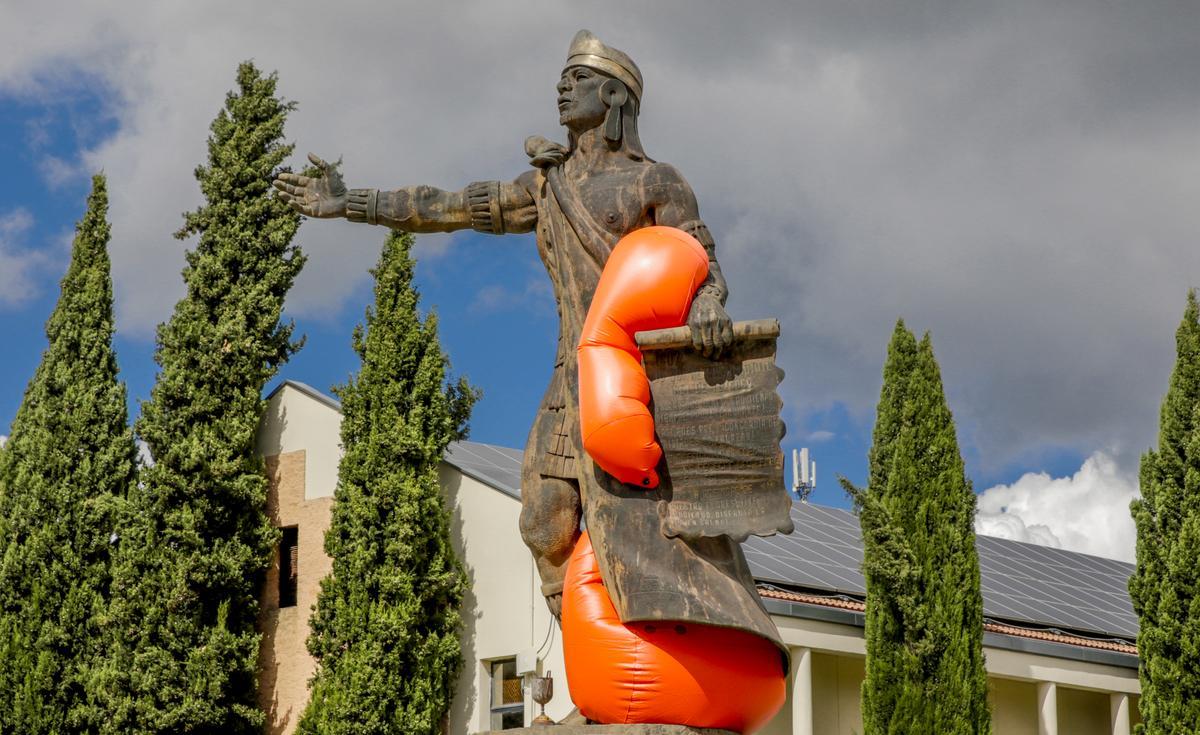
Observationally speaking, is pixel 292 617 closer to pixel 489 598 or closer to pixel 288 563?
pixel 288 563

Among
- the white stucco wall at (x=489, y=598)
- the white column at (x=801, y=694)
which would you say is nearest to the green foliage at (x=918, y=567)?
the white column at (x=801, y=694)

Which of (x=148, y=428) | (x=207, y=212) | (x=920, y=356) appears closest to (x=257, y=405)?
(x=148, y=428)

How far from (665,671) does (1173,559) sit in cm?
A: 1045

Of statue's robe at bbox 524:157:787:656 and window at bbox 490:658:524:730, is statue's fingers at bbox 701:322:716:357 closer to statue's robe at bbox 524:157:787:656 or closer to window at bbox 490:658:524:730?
statue's robe at bbox 524:157:787:656

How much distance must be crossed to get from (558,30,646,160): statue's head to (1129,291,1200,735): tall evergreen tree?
10.2 meters

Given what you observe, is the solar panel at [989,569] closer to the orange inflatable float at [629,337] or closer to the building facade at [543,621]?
the building facade at [543,621]

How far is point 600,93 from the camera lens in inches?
276

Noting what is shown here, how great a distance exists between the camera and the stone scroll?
6270 mm

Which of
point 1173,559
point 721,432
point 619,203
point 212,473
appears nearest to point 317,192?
point 619,203

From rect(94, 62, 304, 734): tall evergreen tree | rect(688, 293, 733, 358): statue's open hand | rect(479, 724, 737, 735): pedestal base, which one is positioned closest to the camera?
rect(479, 724, 737, 735): pedestal base

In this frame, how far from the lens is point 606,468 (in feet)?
20.6

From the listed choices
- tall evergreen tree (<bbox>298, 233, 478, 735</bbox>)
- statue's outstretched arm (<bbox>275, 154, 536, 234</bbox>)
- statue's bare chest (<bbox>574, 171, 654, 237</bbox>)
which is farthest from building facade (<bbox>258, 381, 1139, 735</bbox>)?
statue's bare chest (<bbox>574, 171, 654, 237</bbox>)

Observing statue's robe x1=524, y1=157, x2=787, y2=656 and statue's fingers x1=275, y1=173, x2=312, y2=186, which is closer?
statue's robe x1=524, y1=157, x2=787, y2=656

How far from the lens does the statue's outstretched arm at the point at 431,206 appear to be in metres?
7.27
